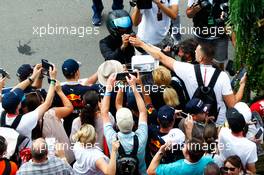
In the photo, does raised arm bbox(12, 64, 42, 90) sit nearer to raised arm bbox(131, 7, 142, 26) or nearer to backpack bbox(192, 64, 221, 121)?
backpack bbox(192, 64, 221, 121)

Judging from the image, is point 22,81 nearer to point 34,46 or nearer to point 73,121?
point 73,121

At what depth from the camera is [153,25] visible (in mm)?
8312

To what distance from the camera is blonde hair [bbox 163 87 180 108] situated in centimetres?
626

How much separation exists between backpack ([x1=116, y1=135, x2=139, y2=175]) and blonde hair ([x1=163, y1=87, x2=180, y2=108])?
2.46 feet

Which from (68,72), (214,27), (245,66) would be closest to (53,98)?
(68,72)

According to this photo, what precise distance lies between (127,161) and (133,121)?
0.46 meters

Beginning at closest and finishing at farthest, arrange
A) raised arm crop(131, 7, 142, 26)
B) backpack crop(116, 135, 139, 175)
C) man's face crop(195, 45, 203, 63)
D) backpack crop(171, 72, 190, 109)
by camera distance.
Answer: backpack crop(116, 135, 139, 175) < backpack crop(171, 72, 190, 109) < man's face crop(195, 45, 203, 63) < raised arm crop(131, 7, 142, 26)

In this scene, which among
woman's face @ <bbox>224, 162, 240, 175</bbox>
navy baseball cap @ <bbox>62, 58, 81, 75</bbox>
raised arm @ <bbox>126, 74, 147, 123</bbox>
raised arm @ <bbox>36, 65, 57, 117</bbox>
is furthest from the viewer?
navy baseball cap @ <bbox>62, 58, 81, 75</bbox>

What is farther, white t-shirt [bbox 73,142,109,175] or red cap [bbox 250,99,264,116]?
red cap [bbox 250,99,264,116]

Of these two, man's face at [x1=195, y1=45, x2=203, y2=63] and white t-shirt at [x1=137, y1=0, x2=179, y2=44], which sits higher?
white t-shirt at [x1=137, y1=0, x2=179, y2=44]

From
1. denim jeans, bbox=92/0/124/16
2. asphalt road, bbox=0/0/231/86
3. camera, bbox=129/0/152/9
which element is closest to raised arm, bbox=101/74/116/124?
camera, bbox=129/0/152/9

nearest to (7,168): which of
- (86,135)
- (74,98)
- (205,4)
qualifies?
(86,135)

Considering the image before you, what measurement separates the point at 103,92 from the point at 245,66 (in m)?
1.57

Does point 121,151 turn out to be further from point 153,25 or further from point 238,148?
point 153,25
